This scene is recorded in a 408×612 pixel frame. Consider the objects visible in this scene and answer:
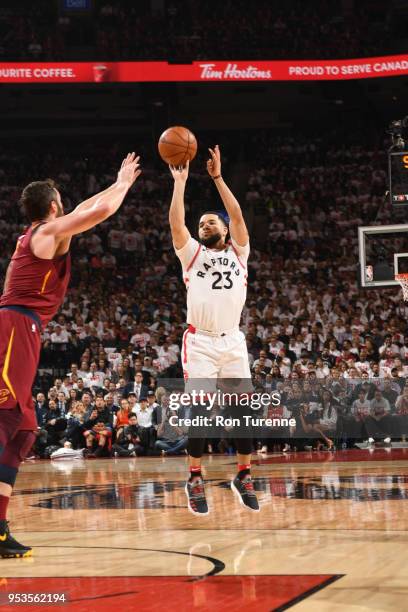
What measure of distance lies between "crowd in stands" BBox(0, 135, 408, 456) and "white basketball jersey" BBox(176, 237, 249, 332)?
8.38 m

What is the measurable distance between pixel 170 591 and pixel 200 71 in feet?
66.9

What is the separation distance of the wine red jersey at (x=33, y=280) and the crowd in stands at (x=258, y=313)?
1010 centimetres

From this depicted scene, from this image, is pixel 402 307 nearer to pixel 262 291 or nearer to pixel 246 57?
pixel 262 291

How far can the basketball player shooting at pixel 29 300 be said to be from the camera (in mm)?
5387

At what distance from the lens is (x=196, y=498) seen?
7.10 meters

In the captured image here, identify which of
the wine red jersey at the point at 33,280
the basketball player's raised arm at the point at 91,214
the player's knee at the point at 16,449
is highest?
the basketball player's raised arm at the point at 91,214

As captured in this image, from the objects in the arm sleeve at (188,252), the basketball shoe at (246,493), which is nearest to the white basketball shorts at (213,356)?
the arm sleeve at (188,252)

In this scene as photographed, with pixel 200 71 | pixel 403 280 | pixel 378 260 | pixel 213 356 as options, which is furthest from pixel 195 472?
pixel 200 71

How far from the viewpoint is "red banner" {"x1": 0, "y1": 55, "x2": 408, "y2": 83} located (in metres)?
23.1

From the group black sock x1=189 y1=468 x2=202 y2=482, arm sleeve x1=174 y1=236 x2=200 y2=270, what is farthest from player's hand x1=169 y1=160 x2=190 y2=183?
black sock x1=189 y1=468 x2=202 y2=482

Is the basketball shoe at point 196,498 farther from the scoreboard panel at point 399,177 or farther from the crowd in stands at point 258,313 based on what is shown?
the scoreboard panel at point 399,177

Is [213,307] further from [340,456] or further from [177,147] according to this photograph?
[340,456]

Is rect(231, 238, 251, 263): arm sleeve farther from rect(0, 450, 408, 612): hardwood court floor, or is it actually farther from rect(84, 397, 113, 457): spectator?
rect(84, 397, 113, 457): spectator

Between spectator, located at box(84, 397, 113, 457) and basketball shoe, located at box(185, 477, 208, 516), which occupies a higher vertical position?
spectator, located at box(84, 397, 113, 457)
